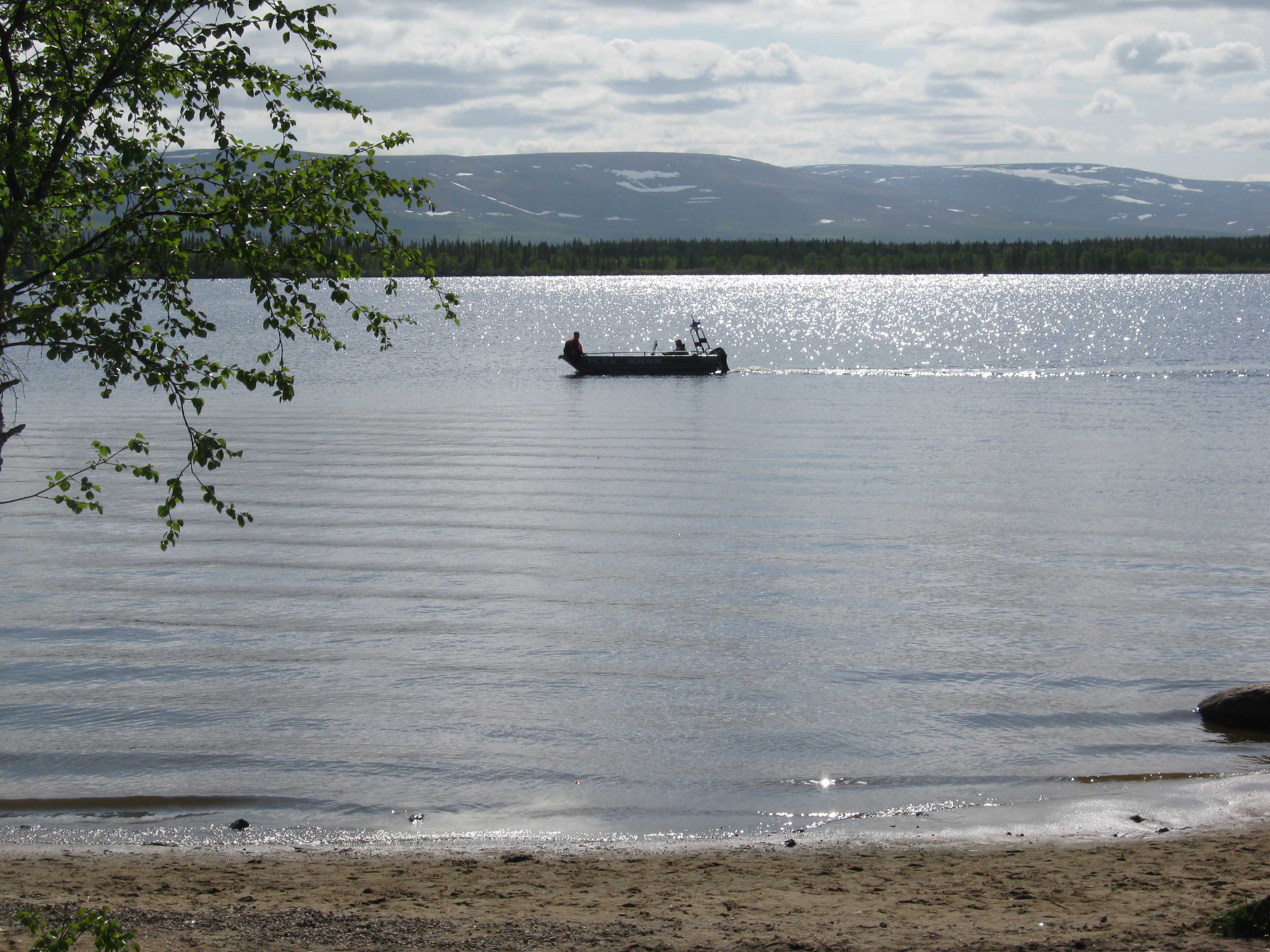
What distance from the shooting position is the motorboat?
215 ft

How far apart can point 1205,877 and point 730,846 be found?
12.1 ft

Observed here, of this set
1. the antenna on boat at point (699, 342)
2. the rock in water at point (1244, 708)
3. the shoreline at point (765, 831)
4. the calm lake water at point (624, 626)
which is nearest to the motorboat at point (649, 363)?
the antenna on boat at point (699, 342)

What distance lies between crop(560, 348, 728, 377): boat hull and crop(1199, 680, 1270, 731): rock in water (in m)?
52.9

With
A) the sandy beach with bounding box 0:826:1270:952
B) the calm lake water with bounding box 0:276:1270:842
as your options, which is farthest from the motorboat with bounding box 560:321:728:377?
the sandy beach with bounding box 0:826:1270:952

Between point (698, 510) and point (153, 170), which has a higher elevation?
point (153, 170)

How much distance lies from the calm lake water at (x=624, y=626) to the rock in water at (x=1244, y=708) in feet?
0.97

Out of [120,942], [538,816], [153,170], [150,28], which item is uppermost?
[150,28]

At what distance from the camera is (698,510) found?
2736 centimetres

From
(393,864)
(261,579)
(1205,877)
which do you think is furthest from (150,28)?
(261,579)

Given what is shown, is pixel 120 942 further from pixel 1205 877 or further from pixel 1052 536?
pixel 1052 536

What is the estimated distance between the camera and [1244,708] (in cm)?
1349

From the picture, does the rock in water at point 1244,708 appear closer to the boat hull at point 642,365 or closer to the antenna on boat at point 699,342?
the boat hull at point 642,365

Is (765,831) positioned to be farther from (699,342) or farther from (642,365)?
(699,342)

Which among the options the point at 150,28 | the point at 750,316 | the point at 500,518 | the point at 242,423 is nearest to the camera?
the point at 150,28
